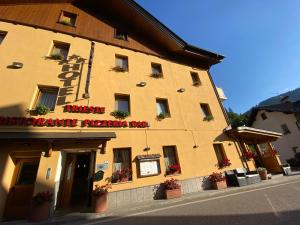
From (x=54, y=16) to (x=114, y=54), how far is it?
5149mm

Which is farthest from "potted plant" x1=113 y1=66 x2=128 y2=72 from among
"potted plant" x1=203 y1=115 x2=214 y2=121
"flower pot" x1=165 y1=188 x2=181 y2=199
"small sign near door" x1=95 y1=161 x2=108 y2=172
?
"flower pot" x1=165 y1=188 x2=181 y2=199

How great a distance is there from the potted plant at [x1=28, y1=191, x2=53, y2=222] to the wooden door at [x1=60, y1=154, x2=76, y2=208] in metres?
2.03

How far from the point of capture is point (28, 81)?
31.0ft

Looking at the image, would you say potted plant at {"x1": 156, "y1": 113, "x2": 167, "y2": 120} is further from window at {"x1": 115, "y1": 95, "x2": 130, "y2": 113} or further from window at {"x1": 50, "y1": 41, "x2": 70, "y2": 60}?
window at {"x1": 50, "y1": 41, "x2": 70, "y2": 60}

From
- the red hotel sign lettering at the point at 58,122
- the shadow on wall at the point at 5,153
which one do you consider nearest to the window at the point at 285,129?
the red hotel sign lettering at the point at 58,122

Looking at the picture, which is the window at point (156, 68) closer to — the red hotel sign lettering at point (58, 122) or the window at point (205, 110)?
the window at point (205, 110)

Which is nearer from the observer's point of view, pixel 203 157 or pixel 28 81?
pixel 28 81

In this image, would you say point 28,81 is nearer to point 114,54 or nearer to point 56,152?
point 56,152

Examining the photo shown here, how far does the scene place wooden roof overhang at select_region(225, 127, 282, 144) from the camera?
13.5 metres

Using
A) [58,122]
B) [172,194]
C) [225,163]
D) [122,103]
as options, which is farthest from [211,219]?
[122,103]

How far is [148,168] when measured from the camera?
9.70m

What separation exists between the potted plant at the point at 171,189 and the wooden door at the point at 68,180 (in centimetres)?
507

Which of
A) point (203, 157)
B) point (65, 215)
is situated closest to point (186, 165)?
point (203, 157)

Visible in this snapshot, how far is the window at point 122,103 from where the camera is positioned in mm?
11352
